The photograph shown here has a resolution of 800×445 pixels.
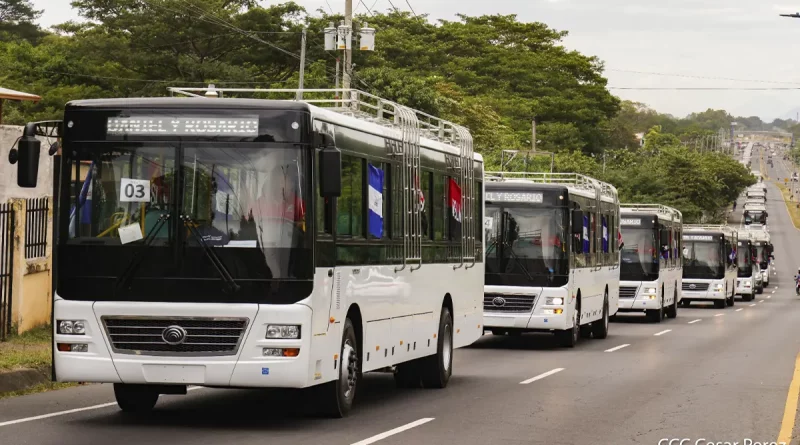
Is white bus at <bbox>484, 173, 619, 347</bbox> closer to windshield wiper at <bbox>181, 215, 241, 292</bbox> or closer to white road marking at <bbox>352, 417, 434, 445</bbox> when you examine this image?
white road marking at <bbox>352, 417, 434, 445</bbox>

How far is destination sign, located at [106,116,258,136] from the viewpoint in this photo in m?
11.8

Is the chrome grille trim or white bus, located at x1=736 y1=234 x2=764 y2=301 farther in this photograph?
white bus, located at x1=736 y1=234 x2=764 y2=301

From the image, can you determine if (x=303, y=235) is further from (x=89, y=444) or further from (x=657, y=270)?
(x=657, y=270)

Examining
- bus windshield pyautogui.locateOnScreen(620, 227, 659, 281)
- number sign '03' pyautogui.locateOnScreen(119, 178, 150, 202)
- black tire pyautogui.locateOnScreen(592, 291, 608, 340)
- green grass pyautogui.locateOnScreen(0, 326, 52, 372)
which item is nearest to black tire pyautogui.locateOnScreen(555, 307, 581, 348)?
black tire pyautogui.locateOnScreen(592, 291, 608, 340)

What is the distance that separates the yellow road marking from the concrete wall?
1128 cm

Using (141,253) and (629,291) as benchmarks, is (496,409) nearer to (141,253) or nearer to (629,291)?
(141,253)

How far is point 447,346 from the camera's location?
55.8 feet

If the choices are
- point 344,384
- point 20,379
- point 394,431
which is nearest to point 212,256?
point 344,384

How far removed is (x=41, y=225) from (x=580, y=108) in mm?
86416

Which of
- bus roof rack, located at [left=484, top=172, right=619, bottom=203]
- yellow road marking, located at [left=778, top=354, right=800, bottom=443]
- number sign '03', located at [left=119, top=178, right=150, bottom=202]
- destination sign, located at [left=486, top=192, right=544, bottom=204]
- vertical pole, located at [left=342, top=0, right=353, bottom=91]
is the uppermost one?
vertical pole, located at [left=342, top=0, right=353, bottom=91]

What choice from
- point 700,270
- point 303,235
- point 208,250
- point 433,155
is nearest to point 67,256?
point 208,250

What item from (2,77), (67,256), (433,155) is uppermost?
(2,77)

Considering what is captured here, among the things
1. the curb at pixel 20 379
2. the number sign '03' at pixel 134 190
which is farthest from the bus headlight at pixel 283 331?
the curb at pixel 20 379

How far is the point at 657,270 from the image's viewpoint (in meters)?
36.4
